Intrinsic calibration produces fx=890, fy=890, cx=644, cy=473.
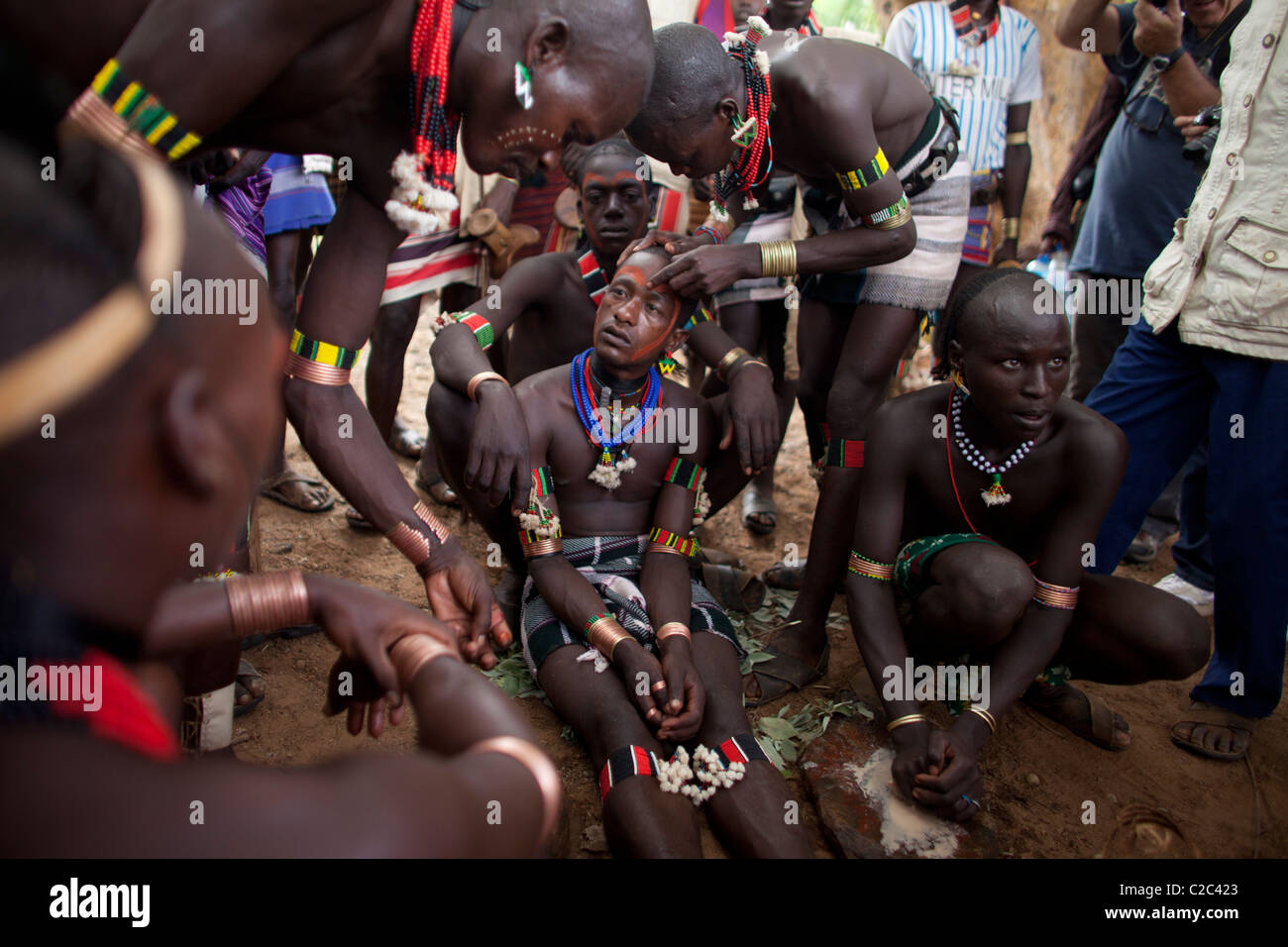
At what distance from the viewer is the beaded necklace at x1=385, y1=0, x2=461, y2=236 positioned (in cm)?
161

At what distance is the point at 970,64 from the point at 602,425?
319 centimetres

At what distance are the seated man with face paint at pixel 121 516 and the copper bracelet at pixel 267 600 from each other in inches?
20.0

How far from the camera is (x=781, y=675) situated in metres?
3.15

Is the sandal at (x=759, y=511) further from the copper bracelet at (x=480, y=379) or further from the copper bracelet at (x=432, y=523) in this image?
the copper bracelet at (x=432, y=523)

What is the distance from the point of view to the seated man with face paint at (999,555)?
2.69 m

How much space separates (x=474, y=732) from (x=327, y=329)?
47.4 inches

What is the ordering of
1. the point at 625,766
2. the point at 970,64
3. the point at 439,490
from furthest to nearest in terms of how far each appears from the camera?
the point at 970,64
the point at 439,490
the point at 625,766

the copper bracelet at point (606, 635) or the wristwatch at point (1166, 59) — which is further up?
the wristwatch at point (1166, 59)

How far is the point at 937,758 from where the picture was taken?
8.15ft

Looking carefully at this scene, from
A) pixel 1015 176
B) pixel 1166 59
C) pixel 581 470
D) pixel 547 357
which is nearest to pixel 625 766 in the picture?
pixel 581 470

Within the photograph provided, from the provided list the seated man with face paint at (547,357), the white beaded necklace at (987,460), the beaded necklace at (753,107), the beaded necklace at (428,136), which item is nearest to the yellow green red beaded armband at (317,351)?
the beaded necklace at (428,136)

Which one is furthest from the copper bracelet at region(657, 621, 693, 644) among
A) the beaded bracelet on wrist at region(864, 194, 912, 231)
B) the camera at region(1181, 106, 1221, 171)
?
the camera at region(1181, 106, 1221, 171)

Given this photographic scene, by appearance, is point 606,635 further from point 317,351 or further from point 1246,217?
point 1246,217

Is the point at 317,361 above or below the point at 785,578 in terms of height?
above
